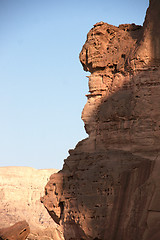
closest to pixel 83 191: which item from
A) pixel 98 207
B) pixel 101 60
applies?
pixel 98 207

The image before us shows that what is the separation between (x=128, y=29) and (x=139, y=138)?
4.31m

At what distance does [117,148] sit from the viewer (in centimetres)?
1373

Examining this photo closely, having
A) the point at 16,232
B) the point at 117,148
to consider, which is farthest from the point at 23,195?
the point at 117,148

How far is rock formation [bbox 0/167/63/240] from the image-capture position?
5218 cm

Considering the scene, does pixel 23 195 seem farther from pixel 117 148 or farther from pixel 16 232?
pixel 117 148

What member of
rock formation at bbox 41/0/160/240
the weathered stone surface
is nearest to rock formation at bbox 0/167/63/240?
the weathered stone surface

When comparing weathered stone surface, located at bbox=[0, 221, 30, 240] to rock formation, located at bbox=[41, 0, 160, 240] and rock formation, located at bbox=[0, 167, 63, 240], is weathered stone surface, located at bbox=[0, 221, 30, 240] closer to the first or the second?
rock formation, located at bbox=[41, 0, 160, 240]

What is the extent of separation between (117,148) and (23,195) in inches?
1757

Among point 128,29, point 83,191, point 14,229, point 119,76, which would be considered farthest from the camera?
point 14,229

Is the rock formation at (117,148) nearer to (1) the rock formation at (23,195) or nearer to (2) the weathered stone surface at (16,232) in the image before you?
(2) the weathered stone surface at (16,232)

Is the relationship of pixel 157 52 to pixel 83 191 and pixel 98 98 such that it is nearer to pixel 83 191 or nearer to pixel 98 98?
pixel 98 98

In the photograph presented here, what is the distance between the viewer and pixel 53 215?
1456 centimetres

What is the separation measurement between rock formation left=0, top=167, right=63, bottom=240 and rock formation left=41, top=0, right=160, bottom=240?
121ft

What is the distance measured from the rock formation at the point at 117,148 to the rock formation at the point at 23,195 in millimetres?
36770
